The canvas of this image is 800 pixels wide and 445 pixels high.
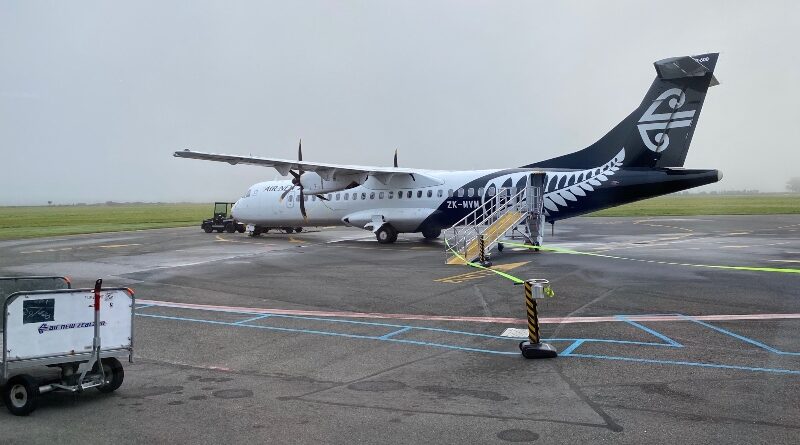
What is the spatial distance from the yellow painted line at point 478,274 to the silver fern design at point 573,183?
6364mm

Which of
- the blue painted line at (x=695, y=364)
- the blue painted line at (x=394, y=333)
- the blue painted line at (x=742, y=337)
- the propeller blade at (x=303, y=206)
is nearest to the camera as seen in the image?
the blue painted line at (x=695, y=364)

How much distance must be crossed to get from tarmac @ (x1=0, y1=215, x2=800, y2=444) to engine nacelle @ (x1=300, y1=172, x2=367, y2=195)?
1346 cm

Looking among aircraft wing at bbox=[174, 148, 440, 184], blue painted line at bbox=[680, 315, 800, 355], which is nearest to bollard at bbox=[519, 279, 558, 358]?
blue painted line at bbox=[680, 315, 800, 355]

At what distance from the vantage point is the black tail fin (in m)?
24.6

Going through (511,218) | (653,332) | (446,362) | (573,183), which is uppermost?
(573,183)

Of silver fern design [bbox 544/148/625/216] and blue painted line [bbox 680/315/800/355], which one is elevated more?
silver fern design [bbox 544/148/625/216]

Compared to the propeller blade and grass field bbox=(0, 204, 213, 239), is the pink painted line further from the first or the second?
grass field bbox=(0, 204, 213, 239)

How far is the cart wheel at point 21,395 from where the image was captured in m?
6.94

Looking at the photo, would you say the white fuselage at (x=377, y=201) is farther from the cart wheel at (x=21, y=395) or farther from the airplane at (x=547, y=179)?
the cart wheel at (x=21, y=395)

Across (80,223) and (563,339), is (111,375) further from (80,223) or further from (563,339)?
(80,223)

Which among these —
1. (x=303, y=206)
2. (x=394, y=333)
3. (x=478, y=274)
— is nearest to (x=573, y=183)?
(x=478, y=274)

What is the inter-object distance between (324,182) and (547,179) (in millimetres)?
12820

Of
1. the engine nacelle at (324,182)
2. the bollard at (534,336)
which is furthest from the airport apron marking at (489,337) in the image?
the engine nacelle at (324,182)

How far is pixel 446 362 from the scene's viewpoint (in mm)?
9266
